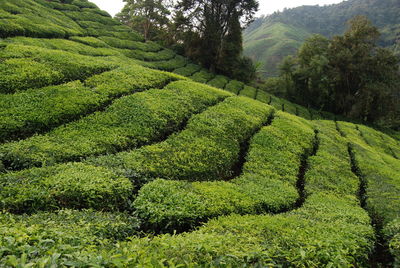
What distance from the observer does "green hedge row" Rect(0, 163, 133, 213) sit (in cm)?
673

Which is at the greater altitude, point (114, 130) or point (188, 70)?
point (188, 70)

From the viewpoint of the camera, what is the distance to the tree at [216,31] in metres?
38.3

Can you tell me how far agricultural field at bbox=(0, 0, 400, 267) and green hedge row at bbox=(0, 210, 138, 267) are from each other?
32 millimetres

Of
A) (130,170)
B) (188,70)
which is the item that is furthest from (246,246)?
(188,70)

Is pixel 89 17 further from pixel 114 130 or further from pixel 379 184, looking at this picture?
pixel 379 184

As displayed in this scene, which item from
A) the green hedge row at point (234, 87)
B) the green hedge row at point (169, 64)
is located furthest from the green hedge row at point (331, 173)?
the green hedge row at point (169, 64)

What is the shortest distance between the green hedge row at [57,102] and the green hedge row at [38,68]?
25.7 inches

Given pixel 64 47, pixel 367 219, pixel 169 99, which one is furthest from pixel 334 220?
pixel 64 47

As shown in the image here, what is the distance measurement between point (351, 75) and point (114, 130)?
37.7 meters

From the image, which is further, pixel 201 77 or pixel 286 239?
pixel 201 77

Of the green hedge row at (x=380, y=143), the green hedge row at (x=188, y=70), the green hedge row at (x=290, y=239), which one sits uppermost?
the green hedge row at (x=188, y=70)

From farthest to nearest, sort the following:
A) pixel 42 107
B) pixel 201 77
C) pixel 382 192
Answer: pixel 201 77 → pixel 382 192 → pixel 42 107

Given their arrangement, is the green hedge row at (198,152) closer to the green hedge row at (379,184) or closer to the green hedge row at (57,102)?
the green hedge row at (57,102)

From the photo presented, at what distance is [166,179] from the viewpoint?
9875 millimetres
